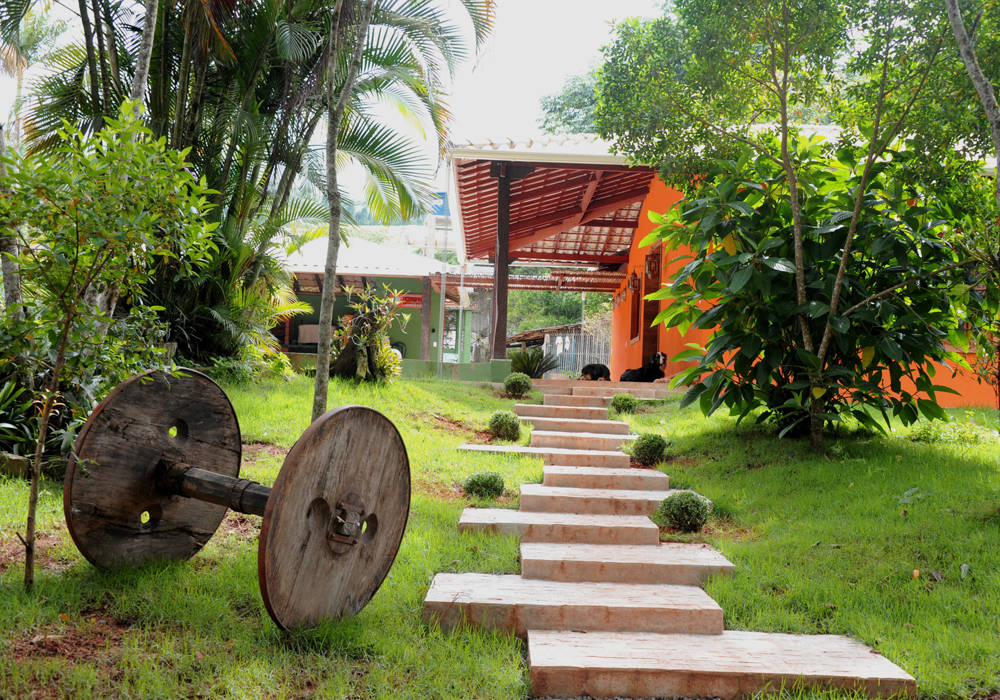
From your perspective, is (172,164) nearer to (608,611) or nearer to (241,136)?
(608,611)

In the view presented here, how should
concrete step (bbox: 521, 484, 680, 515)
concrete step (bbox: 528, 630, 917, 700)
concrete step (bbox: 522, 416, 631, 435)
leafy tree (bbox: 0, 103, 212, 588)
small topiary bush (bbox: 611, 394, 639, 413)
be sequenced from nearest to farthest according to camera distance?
1. leafy tree (bbox: 0, 103, 212, 588)
2. concrete step (bbox: 528, 630, 917, 700)
3. concrete step (bbox: 521, 484, 680, 515)
4. concrete step (bbox: 522, 416, 631, 435)
5. small topiary bush (bbox: 611, 394, 639, 413)

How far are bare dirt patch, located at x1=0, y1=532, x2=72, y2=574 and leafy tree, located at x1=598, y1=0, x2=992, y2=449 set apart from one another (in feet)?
15.1

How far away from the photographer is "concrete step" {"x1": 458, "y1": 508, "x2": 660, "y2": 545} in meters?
4.42

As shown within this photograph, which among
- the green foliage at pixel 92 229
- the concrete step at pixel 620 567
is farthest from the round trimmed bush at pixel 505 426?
the green foliage at pixel 92 229

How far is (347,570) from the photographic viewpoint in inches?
112

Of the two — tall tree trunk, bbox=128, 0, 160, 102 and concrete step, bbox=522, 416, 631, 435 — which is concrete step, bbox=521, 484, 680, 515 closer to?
concrete step, bbox=522, 416, 631, 435

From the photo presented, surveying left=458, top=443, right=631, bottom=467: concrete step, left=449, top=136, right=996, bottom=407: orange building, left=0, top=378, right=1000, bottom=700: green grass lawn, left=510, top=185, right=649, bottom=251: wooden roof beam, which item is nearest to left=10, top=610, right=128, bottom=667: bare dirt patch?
left=0, top=378, right=1000, bottom=700: green grass lawn

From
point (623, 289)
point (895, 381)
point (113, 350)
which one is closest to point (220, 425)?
point (113, 350)

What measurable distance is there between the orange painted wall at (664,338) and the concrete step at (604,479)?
1670mm

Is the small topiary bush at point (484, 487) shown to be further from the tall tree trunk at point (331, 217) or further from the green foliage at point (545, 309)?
the green foliage at point (545, 309)

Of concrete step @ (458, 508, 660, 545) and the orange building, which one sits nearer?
concrete step @ (458, 508, 660, 545)

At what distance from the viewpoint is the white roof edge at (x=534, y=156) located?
9.54 metres

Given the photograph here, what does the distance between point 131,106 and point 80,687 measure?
2135mm

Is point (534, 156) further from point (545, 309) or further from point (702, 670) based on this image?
point (545, 309)
